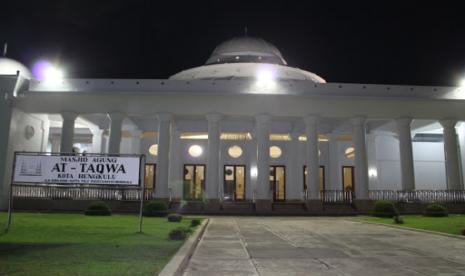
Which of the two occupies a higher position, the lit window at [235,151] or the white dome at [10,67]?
the white dome at [10,67]

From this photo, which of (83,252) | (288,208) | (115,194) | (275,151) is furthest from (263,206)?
(83,252)

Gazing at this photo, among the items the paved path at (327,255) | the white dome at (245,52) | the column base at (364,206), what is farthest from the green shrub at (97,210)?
the white dome at (245,52)

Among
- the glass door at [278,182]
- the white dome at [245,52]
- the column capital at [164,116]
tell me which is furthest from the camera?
the white dome at [245,52]

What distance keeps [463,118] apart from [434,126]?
4.62 m

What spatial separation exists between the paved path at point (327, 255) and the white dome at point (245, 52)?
33512 mm

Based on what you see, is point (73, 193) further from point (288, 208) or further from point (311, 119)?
point (311, 119)

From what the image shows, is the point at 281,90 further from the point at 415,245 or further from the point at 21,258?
the point at 21,258

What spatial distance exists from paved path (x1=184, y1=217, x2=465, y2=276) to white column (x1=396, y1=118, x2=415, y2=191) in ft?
55.9

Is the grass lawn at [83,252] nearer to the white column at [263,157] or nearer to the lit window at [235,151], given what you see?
the white column at [263,157]

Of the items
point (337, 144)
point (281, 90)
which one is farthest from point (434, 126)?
point (281, 90)

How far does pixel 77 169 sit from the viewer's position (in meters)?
14.8

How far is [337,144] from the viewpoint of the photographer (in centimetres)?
3956

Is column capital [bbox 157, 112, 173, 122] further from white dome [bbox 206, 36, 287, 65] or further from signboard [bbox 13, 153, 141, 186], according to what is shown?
signboard [bbox 13, 153, 141, 186]

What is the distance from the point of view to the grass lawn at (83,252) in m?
7.66
